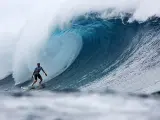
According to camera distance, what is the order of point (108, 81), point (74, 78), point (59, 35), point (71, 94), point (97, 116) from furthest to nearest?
point (59, 35) < point (74, 78) < point (108, 81) < point (71, 94) < point (97, 116)

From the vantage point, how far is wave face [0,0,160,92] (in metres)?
15.0

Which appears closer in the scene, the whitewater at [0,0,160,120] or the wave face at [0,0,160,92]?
the whitewater at [0,0,160,120]

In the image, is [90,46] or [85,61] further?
[90,46]

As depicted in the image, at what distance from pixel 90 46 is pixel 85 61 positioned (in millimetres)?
886

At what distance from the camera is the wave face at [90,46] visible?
49.2ft

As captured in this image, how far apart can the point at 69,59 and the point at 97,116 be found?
708 centimetres

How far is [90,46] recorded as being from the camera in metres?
17.6

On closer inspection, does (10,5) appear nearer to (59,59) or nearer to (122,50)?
(59,59)

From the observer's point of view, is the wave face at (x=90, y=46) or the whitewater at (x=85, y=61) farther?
the wave face at (x=90, y=46)

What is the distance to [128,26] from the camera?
17.7 meters

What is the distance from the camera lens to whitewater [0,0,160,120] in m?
11.4

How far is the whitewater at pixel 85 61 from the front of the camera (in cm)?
1136

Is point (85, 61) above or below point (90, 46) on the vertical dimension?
below

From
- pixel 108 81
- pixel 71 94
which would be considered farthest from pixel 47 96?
pixel 108 81
